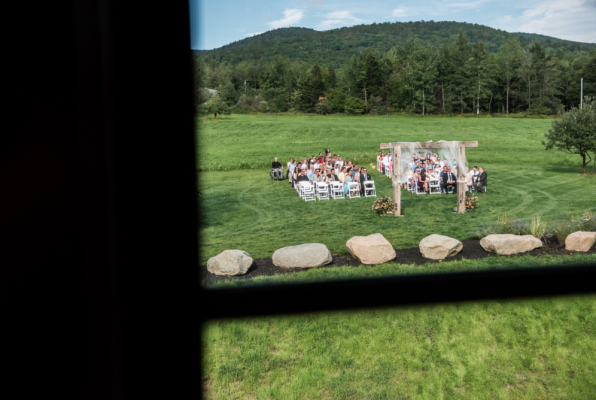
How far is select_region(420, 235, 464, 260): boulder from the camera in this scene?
19.7 feet

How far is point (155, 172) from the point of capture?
16.7 inches

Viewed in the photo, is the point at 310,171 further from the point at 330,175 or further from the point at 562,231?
the point at 562,231

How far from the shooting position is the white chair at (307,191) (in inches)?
463

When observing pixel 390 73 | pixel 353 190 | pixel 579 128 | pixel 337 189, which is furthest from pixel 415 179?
pixel 390 73

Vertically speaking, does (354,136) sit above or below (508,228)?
above

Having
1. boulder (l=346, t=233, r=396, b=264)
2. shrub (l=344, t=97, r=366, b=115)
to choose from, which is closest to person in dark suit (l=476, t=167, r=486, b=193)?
boulder (l=346, t=233, r=396, b=264)

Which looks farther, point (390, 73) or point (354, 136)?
point (390, 73)

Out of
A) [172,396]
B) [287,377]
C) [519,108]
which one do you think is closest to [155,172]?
[172,396]

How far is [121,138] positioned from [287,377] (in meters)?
3.01

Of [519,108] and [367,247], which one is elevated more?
[519,108]

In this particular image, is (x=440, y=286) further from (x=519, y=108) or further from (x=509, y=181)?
(x=519, y=108)

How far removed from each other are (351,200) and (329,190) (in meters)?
0.79

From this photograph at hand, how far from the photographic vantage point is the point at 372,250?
19.8ft

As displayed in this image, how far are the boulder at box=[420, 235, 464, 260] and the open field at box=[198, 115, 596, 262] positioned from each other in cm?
144
